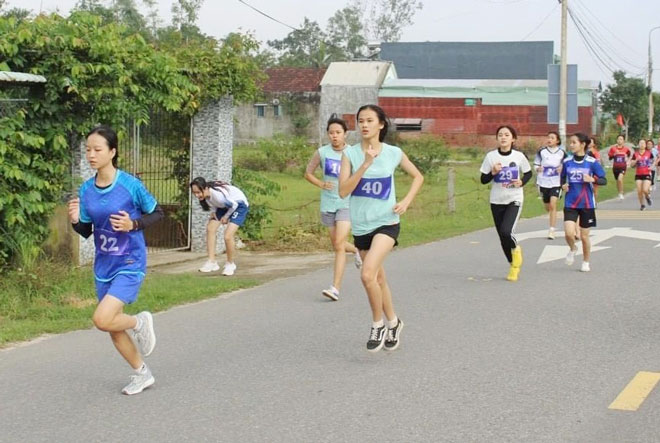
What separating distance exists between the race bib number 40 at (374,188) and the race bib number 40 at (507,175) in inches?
176

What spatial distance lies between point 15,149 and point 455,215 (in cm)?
→ 1301

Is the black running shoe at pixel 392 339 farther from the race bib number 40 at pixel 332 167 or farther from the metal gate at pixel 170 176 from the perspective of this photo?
the metal gate at pixel 170 176

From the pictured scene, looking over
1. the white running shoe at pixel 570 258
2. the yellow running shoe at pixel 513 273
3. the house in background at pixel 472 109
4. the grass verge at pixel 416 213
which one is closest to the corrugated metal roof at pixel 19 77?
the grass verge at pixel 416 213

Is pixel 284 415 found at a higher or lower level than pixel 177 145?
lower

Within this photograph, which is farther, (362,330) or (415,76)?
(415,76)

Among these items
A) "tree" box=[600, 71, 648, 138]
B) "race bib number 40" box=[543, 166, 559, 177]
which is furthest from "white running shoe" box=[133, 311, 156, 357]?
"tree" box=[600, 71, 648, 138]

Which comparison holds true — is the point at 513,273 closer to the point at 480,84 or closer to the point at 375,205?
the point at 375,205

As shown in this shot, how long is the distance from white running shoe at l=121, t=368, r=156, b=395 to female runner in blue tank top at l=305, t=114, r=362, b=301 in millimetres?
3942

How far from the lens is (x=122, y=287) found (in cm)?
670

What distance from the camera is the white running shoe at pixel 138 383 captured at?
6789 mm

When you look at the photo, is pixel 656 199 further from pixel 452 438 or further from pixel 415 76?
pixel 415 76

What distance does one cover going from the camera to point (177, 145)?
15.2 m

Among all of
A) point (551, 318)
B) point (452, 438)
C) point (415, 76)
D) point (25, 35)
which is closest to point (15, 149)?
point (25, 35)

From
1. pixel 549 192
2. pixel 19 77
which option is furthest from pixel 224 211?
pixel 549 192
